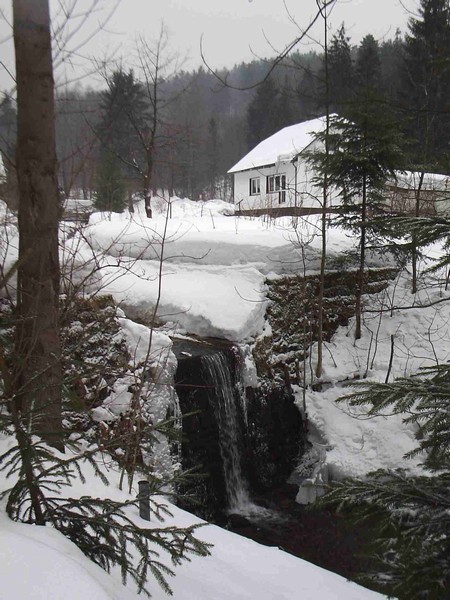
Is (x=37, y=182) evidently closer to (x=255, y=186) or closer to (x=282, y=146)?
(x=282, y=146)

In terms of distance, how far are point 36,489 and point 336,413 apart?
7644mm

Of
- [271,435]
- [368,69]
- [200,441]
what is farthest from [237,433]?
[368,69]

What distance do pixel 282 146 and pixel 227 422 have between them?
22068 millimetres

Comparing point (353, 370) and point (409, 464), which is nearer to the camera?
point (409, 464)

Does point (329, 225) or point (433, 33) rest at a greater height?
point (433, 33)

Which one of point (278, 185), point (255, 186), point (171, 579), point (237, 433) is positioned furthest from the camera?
point (255, 186)

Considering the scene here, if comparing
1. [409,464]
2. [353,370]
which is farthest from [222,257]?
[409,464]

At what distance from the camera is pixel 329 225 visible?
9531mm

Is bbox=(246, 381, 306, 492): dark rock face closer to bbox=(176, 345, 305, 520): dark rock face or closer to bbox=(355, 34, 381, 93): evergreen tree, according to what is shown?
bbox=(176, 345, 305, 520): dark rock face

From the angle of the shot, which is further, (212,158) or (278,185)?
(212,158)

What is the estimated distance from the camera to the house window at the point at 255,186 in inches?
1135

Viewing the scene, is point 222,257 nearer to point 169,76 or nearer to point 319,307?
point 319,307

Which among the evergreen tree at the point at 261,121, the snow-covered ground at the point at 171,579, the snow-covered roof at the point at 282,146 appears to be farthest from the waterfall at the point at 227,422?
the evergreen tree at the point at 261,121

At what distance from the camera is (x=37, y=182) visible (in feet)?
12.8
